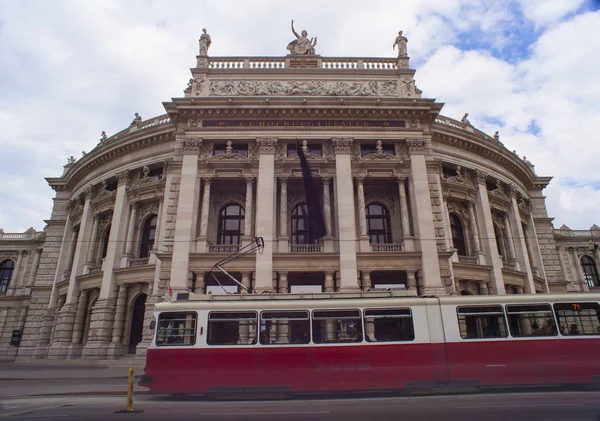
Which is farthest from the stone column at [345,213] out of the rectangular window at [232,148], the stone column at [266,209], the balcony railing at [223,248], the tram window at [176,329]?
the tram window at [176,329]

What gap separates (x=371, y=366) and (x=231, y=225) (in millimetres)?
16628

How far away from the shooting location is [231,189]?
88.1ft

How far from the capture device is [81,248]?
1190 inches

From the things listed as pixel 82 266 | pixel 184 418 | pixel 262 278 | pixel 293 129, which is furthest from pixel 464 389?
pixel 82 266

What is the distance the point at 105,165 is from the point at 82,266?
28.2ft

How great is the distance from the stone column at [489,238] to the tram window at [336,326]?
1803 cm

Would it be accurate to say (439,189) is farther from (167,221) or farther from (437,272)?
(167,221)

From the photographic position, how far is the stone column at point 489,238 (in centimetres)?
2631

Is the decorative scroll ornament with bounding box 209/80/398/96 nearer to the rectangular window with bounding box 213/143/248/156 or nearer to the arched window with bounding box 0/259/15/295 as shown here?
the rectangular window with bounding box 213/143/248/156

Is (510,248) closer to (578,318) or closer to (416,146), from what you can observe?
(416,146)

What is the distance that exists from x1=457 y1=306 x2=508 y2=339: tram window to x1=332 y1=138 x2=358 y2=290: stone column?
9.75 metres

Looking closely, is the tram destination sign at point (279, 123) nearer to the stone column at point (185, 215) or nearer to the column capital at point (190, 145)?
the column capital at point (190, 145)

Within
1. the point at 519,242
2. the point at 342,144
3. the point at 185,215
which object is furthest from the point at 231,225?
the point at 519,242

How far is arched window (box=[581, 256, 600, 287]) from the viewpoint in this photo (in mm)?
44656
